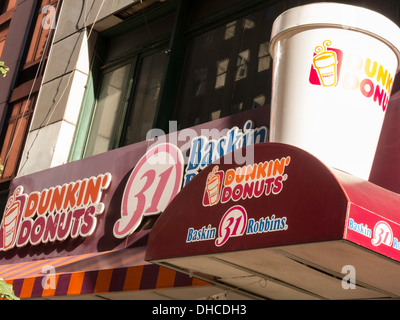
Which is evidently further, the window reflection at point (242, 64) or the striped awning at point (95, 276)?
the window reflection at point (242, 64)

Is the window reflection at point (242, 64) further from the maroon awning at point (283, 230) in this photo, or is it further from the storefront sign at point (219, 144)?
the maroon awning at point (283, 230)

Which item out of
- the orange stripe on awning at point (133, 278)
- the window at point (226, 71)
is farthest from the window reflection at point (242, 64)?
the orange stripe on awning at point (133, 278)

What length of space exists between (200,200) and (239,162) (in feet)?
1.68

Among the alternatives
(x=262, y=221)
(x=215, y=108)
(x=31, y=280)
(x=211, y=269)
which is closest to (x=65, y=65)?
(x=215, y=108)

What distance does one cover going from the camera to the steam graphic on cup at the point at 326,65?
5.89 metres

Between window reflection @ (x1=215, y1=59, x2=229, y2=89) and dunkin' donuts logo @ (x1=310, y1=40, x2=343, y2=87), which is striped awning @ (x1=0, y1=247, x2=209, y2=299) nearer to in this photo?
dunkin' donuts logo @ (x1=310, y1=40, x2=343, y2=87)

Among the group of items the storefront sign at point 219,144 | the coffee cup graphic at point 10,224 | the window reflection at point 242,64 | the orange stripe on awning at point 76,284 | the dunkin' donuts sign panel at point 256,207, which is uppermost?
the window reflection at point 242,64

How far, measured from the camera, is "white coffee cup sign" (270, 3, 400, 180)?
19.0ft

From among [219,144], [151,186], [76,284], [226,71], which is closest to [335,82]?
[219,144]

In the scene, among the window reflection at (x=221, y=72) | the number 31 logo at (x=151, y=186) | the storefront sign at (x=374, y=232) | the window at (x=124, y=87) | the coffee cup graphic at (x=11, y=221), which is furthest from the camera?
the window at (x=124, y=87)

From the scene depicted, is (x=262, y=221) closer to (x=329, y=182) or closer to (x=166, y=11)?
(x=329, y=182)

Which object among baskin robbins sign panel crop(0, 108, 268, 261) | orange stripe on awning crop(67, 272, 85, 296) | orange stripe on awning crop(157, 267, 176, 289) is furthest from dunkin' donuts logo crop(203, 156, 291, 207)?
orange stripe on awning crop(67, 272, 85, 296)

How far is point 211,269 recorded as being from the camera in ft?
22.3

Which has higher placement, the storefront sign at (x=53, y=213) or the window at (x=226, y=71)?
the window at (x=226, y=71)
